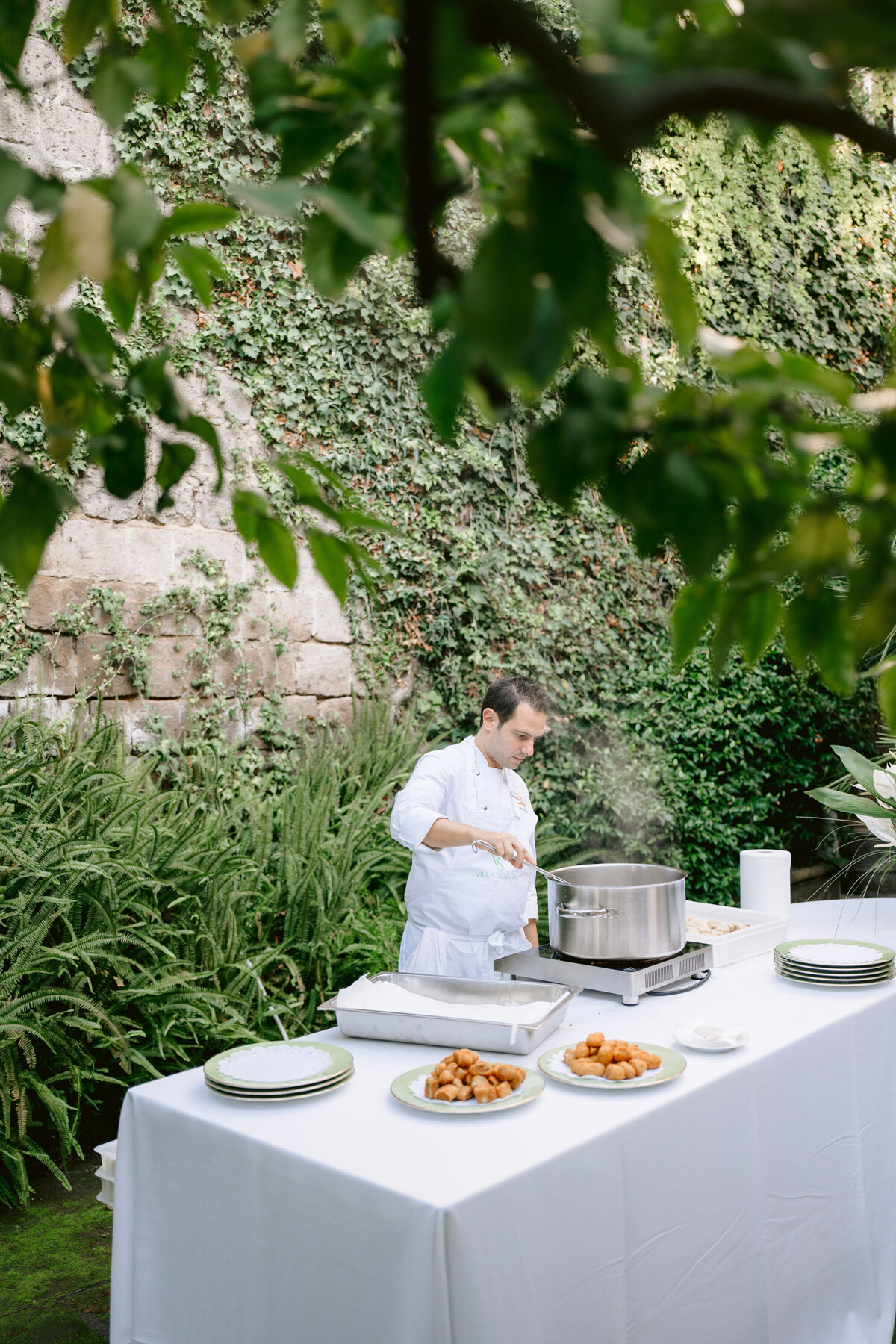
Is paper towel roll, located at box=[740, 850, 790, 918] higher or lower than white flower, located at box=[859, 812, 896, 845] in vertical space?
lower

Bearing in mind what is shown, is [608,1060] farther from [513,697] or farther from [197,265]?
[197,265]

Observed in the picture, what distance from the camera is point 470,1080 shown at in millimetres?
1944

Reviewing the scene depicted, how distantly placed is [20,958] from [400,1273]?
2.03m

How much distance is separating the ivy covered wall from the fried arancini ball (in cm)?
325

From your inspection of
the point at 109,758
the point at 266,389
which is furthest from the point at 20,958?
the point at 266,389

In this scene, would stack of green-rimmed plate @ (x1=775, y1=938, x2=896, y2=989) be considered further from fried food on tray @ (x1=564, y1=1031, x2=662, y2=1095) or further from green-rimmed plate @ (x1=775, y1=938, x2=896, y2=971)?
fried food on tray @ (x1=564, y1=1031, x2=662, y2=1095)

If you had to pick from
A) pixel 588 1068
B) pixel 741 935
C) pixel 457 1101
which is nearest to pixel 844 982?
pixel 741 935

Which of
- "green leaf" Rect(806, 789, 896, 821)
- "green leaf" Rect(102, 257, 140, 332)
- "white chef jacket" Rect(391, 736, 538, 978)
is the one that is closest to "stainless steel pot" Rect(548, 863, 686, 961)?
"white chef jacket" Rect(391, 736, 538, 978)

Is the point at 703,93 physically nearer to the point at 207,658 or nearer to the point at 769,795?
the point at 207,658

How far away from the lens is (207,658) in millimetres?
5090

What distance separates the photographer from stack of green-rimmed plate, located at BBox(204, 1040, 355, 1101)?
1.96 m

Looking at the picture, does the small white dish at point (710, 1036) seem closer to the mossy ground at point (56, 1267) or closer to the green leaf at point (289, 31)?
the mossy ground at point (56, 1267)

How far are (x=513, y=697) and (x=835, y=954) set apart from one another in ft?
3.72

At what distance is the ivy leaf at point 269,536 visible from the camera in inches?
38.7
